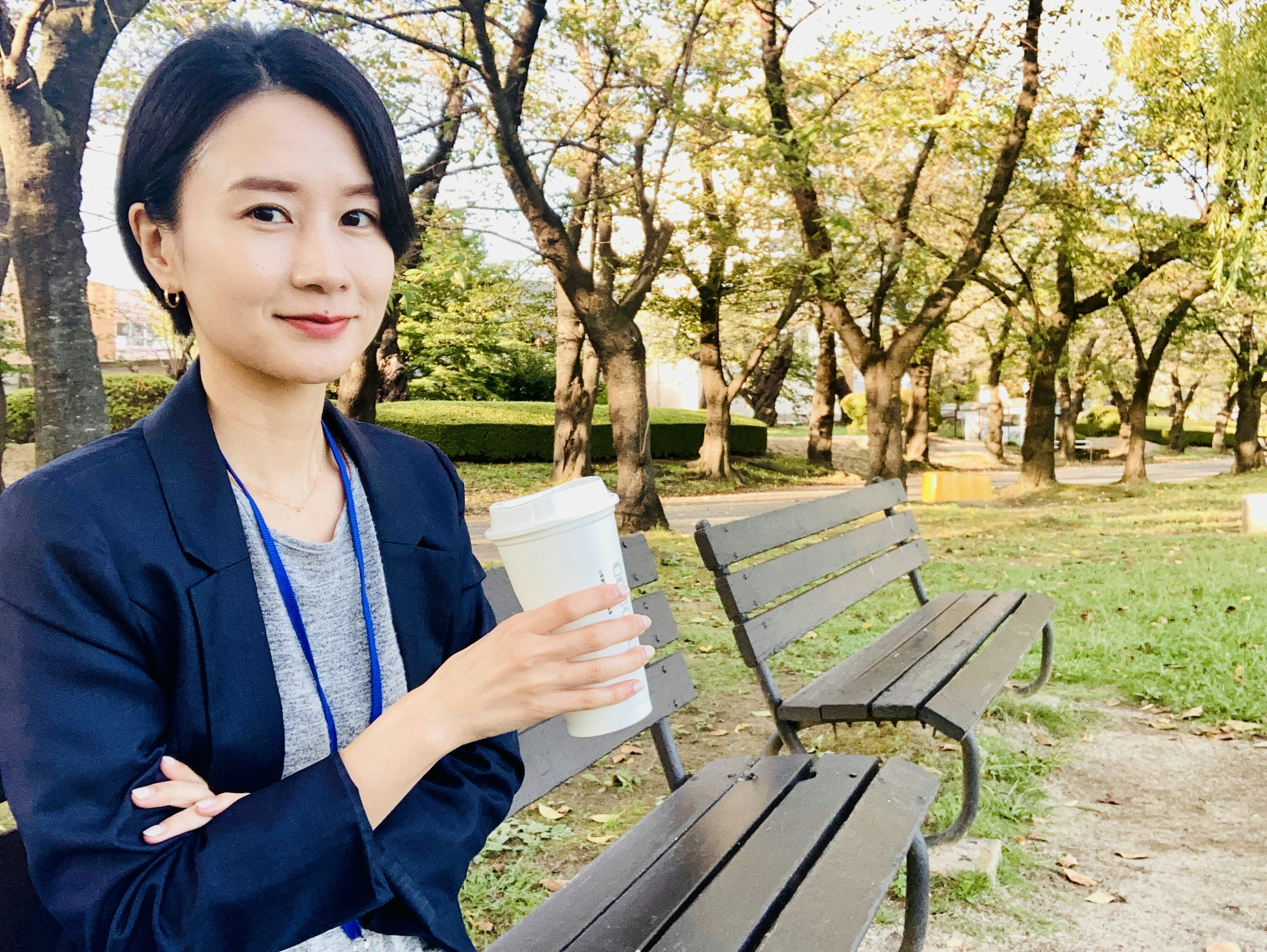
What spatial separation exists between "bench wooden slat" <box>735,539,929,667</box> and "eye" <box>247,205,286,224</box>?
227 cm

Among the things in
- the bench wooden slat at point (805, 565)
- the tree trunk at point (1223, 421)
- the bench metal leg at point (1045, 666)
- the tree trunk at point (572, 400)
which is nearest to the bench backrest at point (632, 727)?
the bench wooden slat at point (805, 565)

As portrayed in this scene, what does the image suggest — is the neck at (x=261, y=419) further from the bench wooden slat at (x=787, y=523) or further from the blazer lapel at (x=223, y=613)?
the bench wooden slat at (x=787, y=523)

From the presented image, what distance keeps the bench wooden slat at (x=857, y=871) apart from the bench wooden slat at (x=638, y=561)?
0.78 m

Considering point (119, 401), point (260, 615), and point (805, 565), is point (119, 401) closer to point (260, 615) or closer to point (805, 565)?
point (805, 565)

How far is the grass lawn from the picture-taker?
329 centimetres

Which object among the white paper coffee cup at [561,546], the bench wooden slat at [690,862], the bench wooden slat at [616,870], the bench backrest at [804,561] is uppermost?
the white paper coffee cup at [561,546]

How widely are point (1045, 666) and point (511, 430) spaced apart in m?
15.7

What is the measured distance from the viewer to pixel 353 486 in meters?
1.38

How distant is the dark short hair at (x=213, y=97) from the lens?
1.15 meters

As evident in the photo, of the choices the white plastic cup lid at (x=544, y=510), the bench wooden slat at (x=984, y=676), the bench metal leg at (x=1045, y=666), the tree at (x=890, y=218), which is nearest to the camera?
the white plastic cup lid at (x=544, y=510)

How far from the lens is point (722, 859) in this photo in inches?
81.6

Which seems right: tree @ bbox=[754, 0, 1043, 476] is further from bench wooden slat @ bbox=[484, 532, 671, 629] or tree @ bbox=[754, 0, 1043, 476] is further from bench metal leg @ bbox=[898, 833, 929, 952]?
bench metal leg @ bbox=[898, 833, 929, 952]

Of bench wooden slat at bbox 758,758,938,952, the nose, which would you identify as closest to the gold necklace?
the nose

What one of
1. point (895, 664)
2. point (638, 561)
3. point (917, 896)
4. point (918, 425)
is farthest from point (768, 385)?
point (917, 896)
